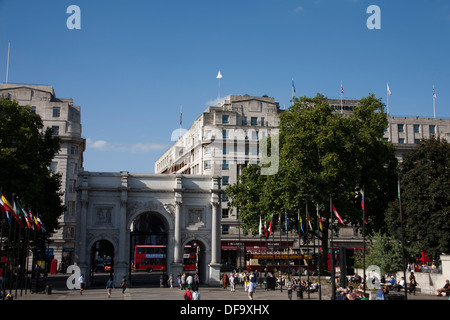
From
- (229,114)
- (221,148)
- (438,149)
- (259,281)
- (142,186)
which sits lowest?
(259,281)

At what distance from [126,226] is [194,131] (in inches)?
1666

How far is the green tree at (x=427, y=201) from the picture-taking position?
153 ft

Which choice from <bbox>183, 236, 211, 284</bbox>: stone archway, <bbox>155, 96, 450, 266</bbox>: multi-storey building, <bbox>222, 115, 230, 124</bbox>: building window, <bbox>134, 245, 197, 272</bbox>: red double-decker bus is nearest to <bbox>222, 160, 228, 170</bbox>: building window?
<bbox>155, 96, 450, 266</bbox>: multi-storey building

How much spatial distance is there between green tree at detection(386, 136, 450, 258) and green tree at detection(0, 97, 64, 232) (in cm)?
3486

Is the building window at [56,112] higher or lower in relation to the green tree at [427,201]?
higher

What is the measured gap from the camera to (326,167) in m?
52.1

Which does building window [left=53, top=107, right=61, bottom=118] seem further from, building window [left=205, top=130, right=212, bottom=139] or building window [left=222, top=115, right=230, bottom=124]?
building window [left=222, top=115, right=230, bottom=124]

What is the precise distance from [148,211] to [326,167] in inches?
744

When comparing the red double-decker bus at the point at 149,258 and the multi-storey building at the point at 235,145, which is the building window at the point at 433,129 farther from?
the red double-decker bus at the point at 149,258

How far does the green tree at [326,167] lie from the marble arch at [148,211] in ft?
17.2

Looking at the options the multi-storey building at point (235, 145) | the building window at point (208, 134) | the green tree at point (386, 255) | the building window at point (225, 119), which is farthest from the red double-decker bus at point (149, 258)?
the green tree at point (386, 255)


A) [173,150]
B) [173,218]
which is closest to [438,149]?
[173,218]

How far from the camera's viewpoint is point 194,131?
92000 mm
